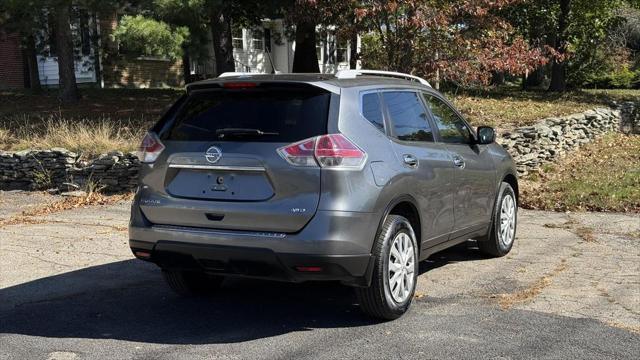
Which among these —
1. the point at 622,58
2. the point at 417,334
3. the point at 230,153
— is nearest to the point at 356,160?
the point at 230,153

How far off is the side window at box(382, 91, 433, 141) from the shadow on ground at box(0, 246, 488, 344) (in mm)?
1445

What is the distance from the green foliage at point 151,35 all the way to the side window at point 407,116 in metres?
7.75

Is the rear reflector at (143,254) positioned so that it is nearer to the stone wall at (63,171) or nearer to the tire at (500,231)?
the tire at (500,231)

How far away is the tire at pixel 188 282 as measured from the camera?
18.8 feet

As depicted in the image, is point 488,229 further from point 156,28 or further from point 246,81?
point 156,28

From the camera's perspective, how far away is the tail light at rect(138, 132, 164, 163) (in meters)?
5.09

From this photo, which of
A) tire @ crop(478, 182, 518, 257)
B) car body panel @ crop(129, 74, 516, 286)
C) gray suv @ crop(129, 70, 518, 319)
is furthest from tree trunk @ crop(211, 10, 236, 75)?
car body panel @ crop(129, 74, 516, 286)

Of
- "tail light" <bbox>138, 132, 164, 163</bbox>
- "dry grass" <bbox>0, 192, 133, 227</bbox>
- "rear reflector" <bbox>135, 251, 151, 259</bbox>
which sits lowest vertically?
"dry grass" <bbox>0, 192, 133, 227</bbox>

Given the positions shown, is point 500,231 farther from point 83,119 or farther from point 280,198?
point 83,119

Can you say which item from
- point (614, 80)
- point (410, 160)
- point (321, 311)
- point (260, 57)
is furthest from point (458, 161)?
point (614, 80)

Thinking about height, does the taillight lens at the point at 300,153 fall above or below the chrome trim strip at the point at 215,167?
above

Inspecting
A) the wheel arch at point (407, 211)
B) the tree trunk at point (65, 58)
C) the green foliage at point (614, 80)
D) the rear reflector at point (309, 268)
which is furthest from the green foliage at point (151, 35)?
the green foliage at point (614, 80)

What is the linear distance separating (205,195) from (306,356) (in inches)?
51.2

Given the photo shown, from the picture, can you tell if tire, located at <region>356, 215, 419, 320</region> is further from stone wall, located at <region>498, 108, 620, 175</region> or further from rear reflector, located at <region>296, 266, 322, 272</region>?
stone wall, located at <region>498, 108, 620, 175</region>
